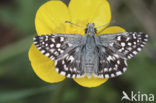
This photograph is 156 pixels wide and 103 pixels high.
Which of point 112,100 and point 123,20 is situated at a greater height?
point 123,20

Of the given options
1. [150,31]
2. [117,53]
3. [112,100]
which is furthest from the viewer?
[150,31]

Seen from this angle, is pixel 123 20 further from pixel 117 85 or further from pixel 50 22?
pixel 50 22

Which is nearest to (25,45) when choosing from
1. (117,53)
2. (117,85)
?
(117,85)

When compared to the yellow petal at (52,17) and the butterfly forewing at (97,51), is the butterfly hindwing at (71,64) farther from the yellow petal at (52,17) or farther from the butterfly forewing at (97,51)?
the yellow petal at (52,17)

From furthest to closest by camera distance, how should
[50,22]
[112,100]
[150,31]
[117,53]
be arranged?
1. [150,31]
2. [112,100]
3. [50,22]
4. [117,53]

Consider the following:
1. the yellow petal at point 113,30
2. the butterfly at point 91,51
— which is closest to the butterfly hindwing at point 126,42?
the butterfly at point 91,51

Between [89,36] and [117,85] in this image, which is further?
[117,85]
